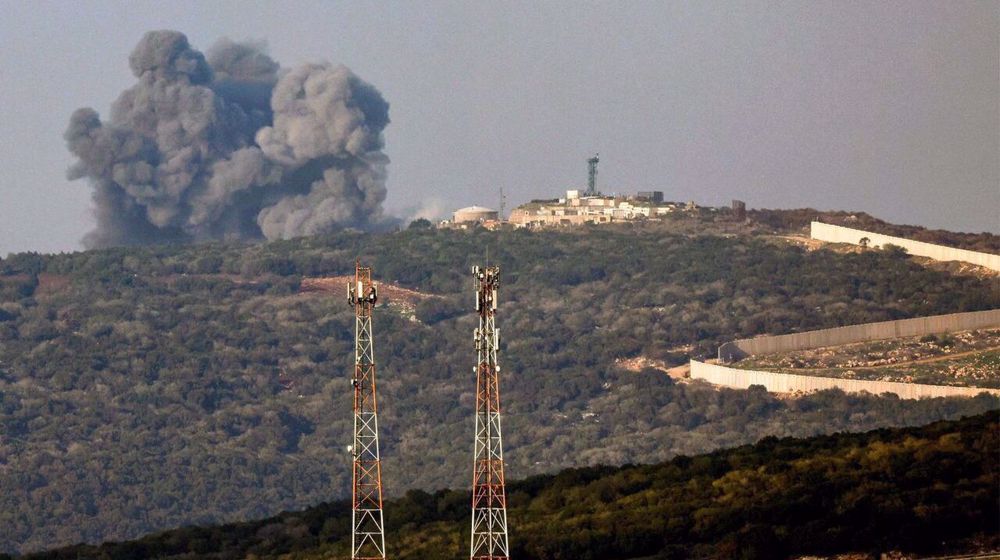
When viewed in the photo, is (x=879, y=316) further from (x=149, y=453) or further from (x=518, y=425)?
(x=149, y=453)

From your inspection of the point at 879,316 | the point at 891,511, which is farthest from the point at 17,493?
the point at 891,511

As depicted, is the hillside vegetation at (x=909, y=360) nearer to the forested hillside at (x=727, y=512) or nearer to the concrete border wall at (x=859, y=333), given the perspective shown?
the concrete border wall at (x=859, y=333)

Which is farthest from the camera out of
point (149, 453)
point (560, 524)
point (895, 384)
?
point (149, 453)

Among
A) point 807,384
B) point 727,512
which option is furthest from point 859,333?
point 727,512

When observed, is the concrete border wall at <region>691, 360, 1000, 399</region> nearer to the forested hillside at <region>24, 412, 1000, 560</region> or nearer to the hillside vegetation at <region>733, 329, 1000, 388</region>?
the hillside vegetation at <region>733, 329, 1000, 388</region>

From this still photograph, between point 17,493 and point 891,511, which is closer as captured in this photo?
point 891,511
